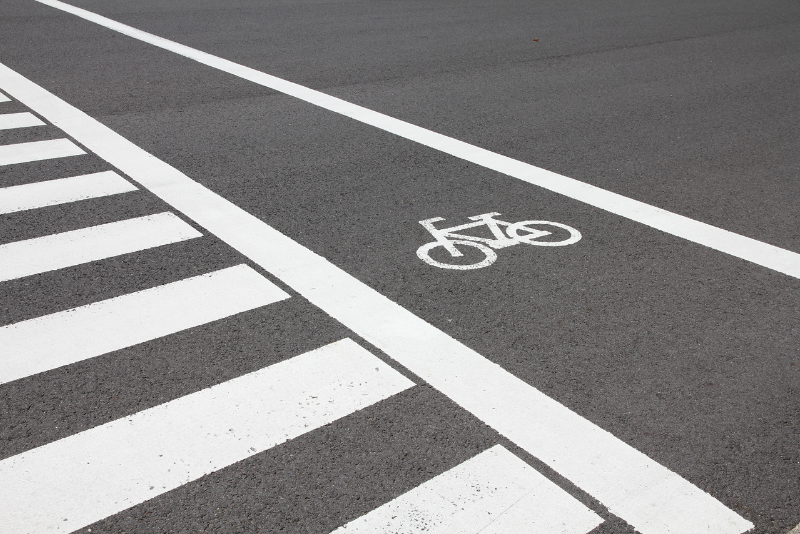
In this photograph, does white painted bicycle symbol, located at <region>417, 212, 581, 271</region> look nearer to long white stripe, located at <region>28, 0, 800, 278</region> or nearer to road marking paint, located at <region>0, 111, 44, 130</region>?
long white stripe, located at <region>28, 0, 800, 278</region>

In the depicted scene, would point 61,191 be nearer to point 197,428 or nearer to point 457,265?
point 457,265

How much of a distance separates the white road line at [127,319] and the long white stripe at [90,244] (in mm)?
648

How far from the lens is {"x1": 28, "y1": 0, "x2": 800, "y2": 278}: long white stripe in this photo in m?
5.85

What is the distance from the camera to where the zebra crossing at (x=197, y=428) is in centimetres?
323

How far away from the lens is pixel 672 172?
296 inches

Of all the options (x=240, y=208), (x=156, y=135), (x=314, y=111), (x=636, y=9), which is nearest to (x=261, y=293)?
(x=240, y=208)

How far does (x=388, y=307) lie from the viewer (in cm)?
484

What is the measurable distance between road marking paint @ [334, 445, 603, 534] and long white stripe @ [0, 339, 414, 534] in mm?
657

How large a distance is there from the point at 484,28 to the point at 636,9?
19.3 feet

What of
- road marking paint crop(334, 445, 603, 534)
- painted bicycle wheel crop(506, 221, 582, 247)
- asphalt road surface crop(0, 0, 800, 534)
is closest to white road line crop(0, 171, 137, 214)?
asphalt road surface crop(0, 0, 800, 534)

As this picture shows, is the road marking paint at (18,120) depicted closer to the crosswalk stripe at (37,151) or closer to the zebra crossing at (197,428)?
the crosswalk stripe at (37,151)

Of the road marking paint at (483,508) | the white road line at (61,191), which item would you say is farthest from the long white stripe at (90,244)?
the road marking paint at (483,508)

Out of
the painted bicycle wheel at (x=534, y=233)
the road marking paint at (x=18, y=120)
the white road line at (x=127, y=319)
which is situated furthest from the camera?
the road marking paint at (x=18, y=120)

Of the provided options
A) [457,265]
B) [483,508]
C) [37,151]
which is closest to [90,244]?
[37,151]
